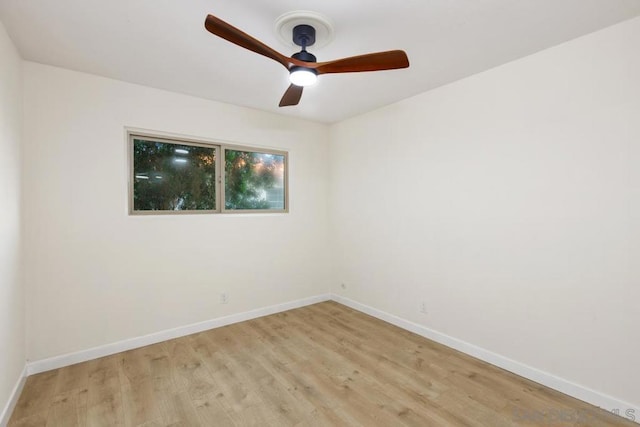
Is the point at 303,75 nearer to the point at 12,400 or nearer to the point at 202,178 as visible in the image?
the point at 202,178

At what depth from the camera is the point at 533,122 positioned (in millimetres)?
2326

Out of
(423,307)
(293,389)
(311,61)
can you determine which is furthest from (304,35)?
(423,307)

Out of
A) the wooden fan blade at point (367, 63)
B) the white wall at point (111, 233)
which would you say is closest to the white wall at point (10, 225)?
the white wall at point (111, 233)

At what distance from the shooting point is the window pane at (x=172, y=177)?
118 inches

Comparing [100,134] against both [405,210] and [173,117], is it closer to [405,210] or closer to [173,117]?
[173,117]

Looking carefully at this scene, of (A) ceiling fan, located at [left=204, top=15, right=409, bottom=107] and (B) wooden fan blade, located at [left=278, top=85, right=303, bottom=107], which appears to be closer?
(A) ceiling fan, located at [left=204, top=15, right=409, bottom=107]

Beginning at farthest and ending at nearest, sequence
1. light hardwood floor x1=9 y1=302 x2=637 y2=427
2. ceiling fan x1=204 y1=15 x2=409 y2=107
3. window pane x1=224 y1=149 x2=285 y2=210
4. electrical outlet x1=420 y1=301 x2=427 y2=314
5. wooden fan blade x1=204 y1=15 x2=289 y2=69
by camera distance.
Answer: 1. window pane x1=224 y1=149 x2=285 y2=210
2. electrical outlet x1=420 y1=301 x2=427 y2=314
3. light hardwood floor x1=9 y1=302 x2=637 y2=427
4. ceiling fan x1=204 y1=15 x2=409 y2=107
5. wooden fan blade x1=204 y1=15 x2=289 y2=69

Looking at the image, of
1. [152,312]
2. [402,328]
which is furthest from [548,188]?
[152,312]

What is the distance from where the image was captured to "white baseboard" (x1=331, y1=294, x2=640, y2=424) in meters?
1.94

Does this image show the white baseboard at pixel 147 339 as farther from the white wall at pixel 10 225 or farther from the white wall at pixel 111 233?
the white wall at pixel 10 225

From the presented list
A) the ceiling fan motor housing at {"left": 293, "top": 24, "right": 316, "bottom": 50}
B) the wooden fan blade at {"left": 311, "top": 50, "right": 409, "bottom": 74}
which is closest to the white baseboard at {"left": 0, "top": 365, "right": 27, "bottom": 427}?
the wooden fan blade at {"left": 311, "top": 50, "right": 409, "bottom": 74}

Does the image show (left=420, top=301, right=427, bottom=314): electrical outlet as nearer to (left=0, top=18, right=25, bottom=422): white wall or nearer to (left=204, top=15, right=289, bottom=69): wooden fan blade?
(left=204, top=15, right=289, bottom=69): wooden fan blade

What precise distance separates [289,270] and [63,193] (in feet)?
8.03

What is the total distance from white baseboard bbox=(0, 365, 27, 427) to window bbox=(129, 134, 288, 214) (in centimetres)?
147
